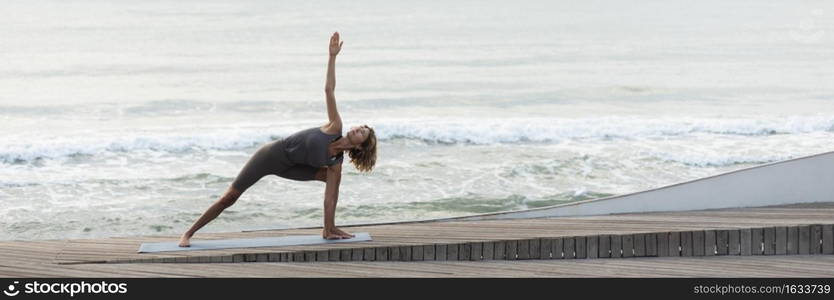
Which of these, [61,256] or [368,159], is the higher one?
[368,159]

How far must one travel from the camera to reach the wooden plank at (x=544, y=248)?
520 cm

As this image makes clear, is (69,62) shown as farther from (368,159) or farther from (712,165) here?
(368,159)

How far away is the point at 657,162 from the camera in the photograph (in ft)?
51.0

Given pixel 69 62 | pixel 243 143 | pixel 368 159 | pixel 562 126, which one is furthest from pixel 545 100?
pixel 368 159

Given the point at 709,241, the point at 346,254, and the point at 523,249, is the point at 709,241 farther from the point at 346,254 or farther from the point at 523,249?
the point at 346,254

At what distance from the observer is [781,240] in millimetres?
5258

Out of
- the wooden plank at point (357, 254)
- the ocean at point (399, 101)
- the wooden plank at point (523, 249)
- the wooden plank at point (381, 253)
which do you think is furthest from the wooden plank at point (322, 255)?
the ocean at point (399, 101)

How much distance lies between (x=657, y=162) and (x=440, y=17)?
31.0 metres

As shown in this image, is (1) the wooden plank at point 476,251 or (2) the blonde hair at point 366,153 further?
(2) the blonde hair at point 366,153

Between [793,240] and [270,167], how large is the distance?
2.56 m

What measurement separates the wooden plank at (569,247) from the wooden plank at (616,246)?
7.4 inches

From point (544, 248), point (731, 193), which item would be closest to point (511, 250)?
point (544, 248)

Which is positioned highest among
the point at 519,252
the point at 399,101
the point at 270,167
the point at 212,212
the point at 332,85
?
the point at 399,101

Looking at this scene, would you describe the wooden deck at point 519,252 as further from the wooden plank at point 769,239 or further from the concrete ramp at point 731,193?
the concrete ramp at point 731,193
